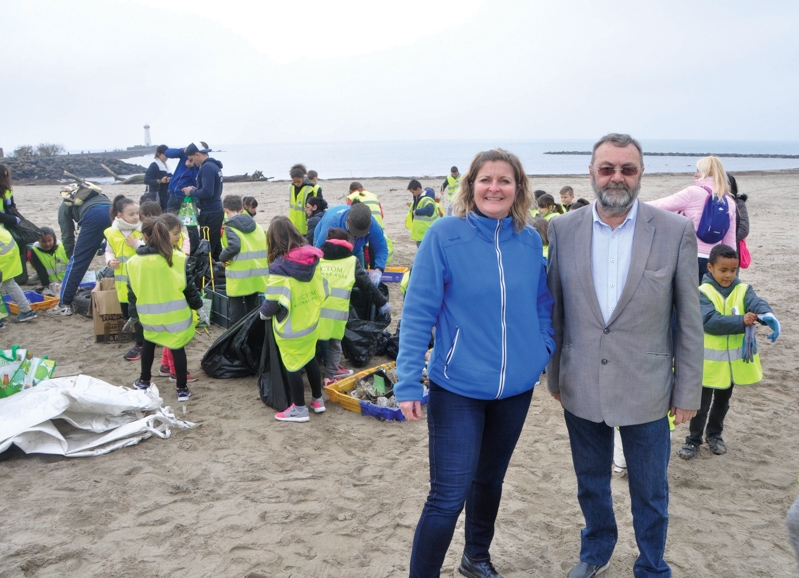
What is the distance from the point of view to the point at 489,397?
247cm

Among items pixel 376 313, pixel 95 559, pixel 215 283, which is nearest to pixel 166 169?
pixel 215 283

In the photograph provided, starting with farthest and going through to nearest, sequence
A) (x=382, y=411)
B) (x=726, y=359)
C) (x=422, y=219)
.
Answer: (x=422, y=219), (x=382, y=411), (x=726, y=359)

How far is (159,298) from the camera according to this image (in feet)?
16.9

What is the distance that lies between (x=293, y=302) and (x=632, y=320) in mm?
2906

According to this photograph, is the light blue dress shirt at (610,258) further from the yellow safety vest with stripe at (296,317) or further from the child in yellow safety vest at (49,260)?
the child in yellow safety vest at (49,260)

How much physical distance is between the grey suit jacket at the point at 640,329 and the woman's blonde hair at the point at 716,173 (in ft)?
8.99

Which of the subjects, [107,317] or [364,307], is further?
[107,317]

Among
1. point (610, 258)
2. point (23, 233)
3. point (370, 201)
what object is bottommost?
point (23, 233)

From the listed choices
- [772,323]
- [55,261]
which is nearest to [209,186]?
[55,261]

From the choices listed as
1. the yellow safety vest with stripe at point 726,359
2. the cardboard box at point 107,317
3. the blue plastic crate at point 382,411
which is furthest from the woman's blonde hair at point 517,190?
the cardboard box at point 107,317

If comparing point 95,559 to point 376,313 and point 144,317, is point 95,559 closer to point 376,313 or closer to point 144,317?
point 144,317

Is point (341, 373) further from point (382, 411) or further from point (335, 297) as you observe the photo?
point (382, 411)

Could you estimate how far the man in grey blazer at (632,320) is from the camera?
→ 2.50 meters

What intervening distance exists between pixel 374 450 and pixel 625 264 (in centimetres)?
260
